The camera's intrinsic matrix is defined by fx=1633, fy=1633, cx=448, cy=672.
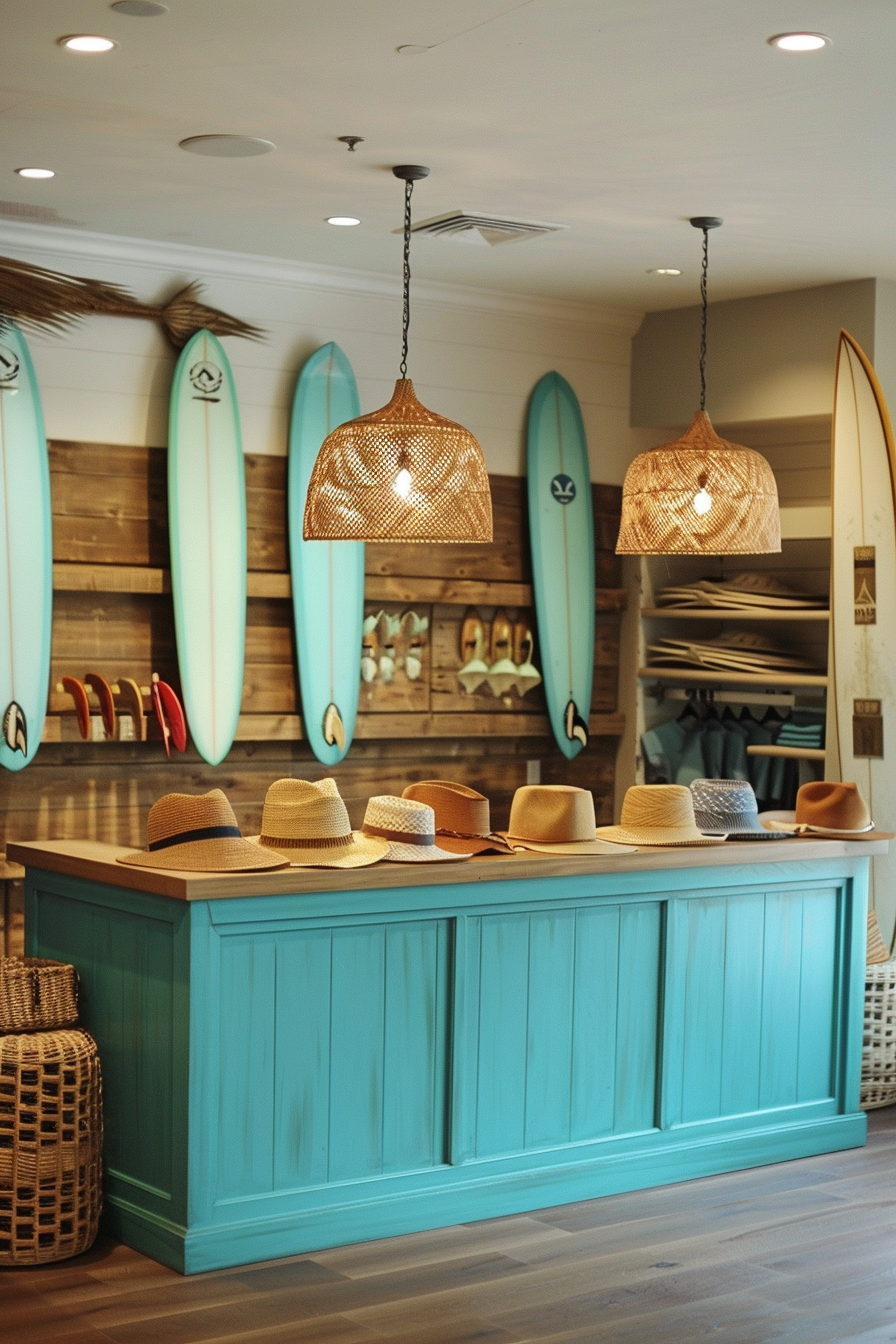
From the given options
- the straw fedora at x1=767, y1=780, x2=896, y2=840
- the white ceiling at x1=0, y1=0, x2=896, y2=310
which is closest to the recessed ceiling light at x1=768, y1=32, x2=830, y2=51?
the white ceiling at x1=0, y1=0, x2=896, y2=310

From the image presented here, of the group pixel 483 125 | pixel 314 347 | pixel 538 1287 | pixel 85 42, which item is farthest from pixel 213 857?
pixel 314 347

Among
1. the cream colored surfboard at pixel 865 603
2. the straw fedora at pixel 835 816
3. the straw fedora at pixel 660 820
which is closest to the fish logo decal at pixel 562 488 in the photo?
the cream colored surfboard at pixel 865 603

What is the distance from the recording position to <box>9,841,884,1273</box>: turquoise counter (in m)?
3.45

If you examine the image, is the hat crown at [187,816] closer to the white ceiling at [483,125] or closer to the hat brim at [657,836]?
the hat brim at [657,836]

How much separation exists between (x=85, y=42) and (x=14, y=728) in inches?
89.5

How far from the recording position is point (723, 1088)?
425 centimetres

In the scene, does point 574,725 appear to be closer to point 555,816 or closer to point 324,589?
point 324,589

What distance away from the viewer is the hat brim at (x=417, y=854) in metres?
3.72

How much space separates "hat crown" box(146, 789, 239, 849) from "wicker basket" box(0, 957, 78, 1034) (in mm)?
370

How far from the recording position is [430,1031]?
3748 mm

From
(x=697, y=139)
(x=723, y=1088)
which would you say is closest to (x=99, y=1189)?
(x=723, y=1088)

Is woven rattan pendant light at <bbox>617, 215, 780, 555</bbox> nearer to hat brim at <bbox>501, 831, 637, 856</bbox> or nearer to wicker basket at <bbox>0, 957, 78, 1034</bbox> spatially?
hat brim at <bbox>501, 831, 637, 856</bbox>

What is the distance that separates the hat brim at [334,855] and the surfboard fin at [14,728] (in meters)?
1.43

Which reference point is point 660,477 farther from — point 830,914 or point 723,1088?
point 723,1088
